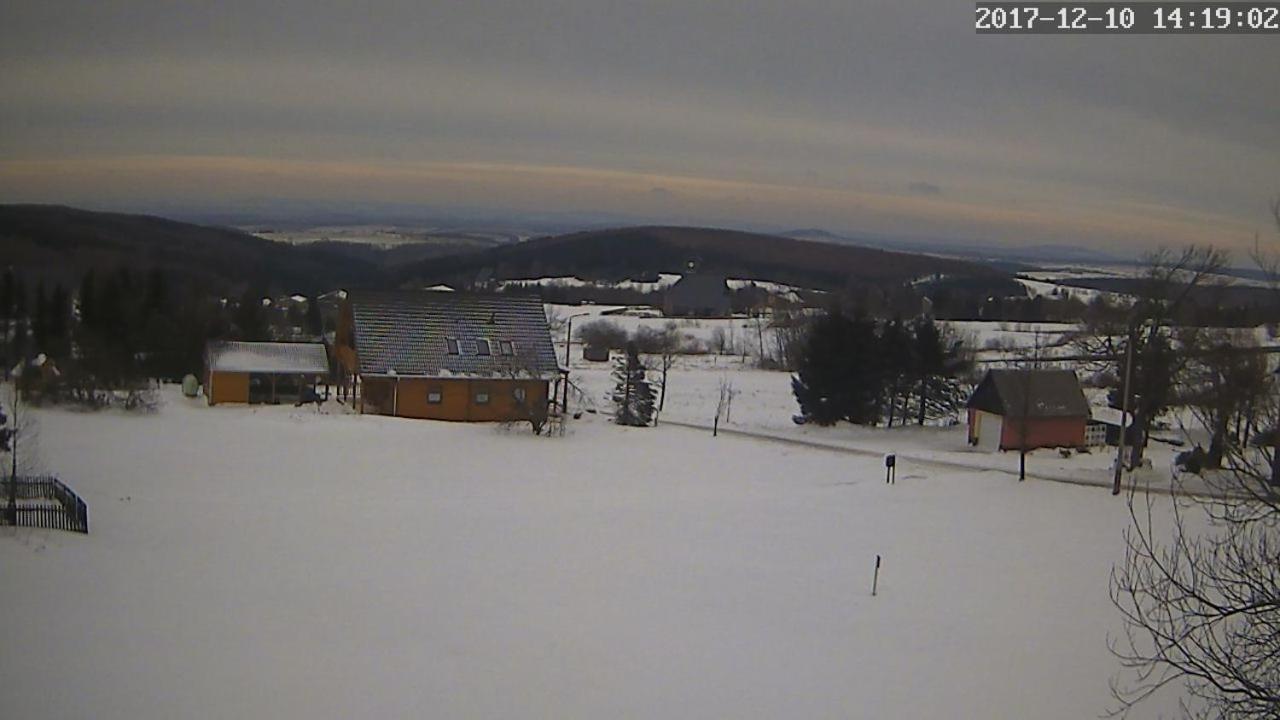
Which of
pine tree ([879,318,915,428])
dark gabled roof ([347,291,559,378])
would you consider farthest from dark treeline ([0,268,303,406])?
pine tree ([879,318,915,428])

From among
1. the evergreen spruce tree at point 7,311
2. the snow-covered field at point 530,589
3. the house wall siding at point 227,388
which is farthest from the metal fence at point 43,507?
the house wall siding at point 227,388

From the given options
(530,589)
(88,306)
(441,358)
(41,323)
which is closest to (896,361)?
(441,358)

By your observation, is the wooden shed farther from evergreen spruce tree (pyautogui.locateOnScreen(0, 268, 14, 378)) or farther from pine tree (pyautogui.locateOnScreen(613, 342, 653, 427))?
pine tree (pyautogui.locateOnScreen(613, 342, 653, 427))

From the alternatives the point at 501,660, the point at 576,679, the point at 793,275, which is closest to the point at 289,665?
the point at 501,660

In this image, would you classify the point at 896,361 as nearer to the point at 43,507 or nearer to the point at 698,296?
the point at 43,507

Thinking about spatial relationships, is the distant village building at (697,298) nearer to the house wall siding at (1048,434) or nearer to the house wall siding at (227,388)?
the house wall siding at (1048,434)
